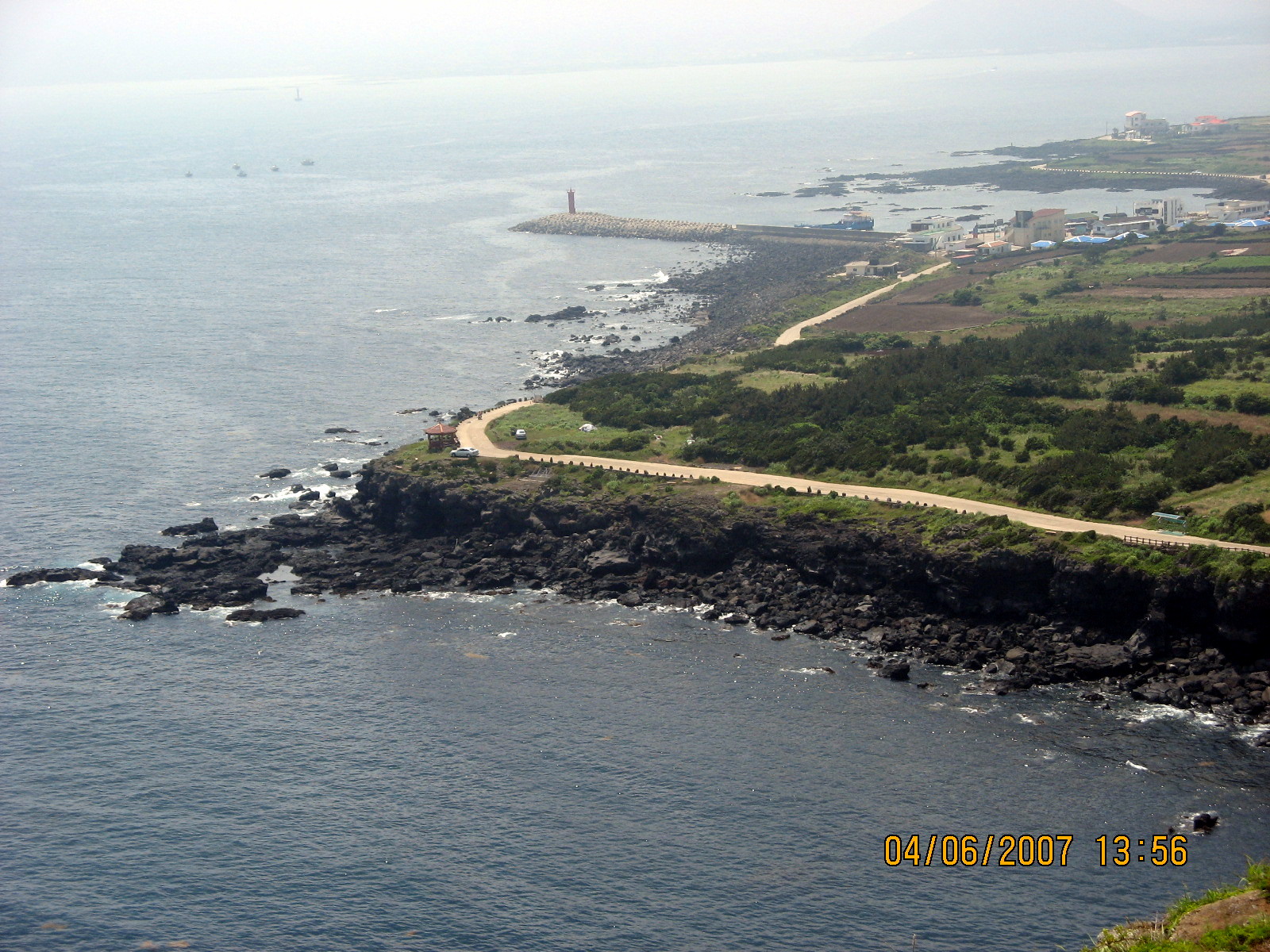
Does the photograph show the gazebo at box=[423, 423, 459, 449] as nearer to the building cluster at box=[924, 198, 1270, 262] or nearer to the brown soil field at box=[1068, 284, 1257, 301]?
the brown soil field at box=[1068, 284, 1257, 301]

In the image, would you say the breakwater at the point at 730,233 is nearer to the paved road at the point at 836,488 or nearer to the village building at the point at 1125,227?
the village building at the point at 1125,227

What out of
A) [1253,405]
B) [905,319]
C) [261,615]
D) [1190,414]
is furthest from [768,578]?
[905,319]

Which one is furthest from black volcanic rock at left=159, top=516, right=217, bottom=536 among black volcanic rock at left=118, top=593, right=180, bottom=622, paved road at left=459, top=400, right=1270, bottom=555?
paved road at left=459, top=400, right=1270, bottom=555

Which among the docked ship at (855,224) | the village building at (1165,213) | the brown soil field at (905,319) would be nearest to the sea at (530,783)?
the brown soil field at (905,319)

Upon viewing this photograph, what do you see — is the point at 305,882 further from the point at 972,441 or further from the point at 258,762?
the point at 972,441

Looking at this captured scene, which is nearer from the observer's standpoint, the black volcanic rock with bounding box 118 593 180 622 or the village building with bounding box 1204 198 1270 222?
the black volcanic rock with bounding box 118 593 180 622

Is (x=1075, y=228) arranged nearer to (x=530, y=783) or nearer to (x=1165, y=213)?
(x=1165, y=213)
